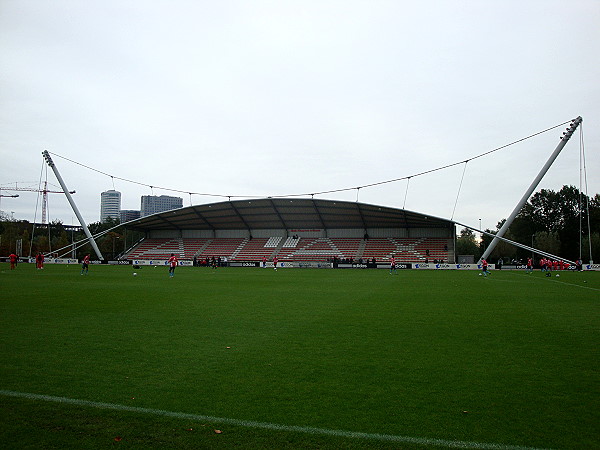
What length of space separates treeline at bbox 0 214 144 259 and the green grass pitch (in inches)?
2226

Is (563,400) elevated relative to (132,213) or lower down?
lower down

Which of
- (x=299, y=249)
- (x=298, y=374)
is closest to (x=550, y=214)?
(x=299, y=249)

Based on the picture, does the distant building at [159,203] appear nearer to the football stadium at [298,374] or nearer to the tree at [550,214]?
the tree at [550,214]

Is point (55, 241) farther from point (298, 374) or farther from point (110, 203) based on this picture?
point (298, 374)

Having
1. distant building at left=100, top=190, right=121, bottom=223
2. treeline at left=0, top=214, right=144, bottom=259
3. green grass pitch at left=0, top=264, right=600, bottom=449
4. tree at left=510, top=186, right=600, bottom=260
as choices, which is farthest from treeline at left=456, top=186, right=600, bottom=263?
distant building at left=100, top=190, right=121, bottom=223

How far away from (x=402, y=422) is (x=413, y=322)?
6.26 meters

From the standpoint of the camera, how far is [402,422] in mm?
4191

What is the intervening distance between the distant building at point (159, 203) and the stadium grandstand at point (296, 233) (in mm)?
42335

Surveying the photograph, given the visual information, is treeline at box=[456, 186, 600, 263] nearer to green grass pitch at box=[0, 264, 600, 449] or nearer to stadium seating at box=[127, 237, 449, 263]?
stadium seating at box=[127, 237, 449, 263]

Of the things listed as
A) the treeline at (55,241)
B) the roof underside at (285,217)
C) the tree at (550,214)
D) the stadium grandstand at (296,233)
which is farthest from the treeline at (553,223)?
the treeline at (55,241)

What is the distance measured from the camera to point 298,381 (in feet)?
18.1

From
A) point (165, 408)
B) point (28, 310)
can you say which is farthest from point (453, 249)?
point (165, 408)

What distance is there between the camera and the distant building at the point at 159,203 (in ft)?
377

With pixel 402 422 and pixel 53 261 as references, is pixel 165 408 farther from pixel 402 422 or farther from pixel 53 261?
pixel 53 261
